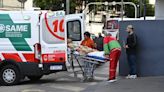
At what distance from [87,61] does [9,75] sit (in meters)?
2.47

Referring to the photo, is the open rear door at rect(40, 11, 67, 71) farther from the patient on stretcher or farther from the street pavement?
the patient on stretcher

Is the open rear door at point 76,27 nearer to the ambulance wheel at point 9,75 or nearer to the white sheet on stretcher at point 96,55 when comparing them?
the white sheet on stretcher at point 96,55

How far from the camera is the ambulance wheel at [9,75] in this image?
1600 cm

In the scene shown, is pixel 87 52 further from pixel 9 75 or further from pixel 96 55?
pixel 9 75

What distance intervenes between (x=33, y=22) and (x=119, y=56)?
282cm

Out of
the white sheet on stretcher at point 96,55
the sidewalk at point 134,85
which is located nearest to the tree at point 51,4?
the white sheet on stretcher at point 96,55

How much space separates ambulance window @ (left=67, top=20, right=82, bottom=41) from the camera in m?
21.0

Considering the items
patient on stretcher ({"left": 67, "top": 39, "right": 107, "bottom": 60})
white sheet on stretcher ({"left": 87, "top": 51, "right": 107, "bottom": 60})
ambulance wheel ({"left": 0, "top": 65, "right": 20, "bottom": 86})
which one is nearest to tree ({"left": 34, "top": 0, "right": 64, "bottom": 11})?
patient on stretcher ({"left": 67, "top": 39, "right": 107, "bottom": 60})

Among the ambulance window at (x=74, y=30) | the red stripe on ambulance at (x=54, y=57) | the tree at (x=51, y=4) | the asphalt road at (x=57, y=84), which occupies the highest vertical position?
the tree at (x=51, y=4)

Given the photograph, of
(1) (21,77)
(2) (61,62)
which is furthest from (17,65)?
(2) (61,62)

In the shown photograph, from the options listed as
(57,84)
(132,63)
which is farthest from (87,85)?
(132,63)

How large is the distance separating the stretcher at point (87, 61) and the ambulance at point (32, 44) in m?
0.70

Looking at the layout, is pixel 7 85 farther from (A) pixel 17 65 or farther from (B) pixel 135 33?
(B) pixel 135 33

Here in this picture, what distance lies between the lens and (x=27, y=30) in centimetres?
1597
